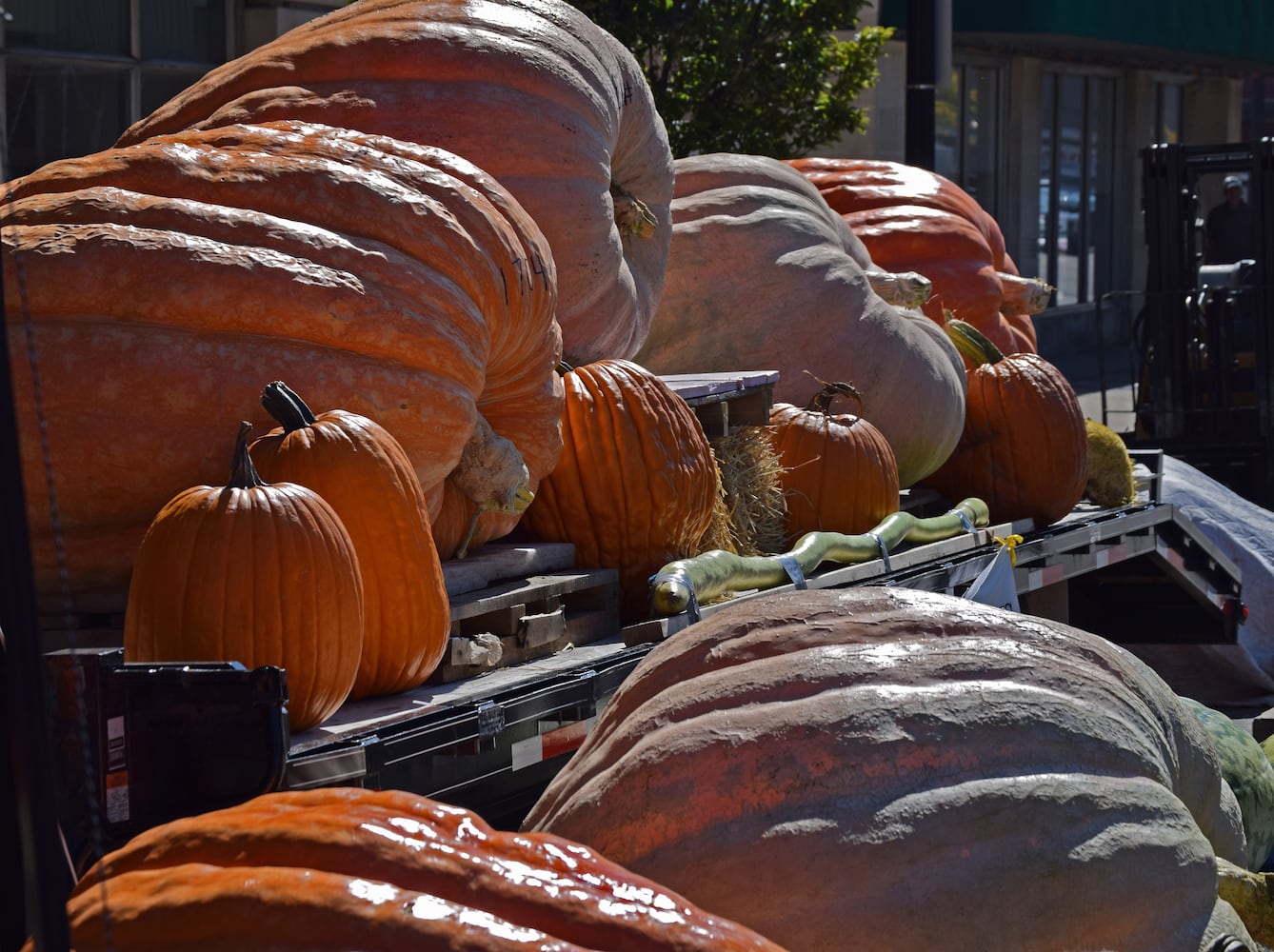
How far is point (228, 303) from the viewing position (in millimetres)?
3244

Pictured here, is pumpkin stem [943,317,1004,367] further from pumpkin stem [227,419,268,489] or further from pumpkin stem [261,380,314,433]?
pumpkin stem [227,419,268,489]

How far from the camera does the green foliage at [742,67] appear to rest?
10086 millimetres

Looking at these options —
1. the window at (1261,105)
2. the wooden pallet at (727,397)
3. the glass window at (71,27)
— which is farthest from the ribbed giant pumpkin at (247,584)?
the window at (1261,105)

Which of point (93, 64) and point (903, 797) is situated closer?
point (903, 797)

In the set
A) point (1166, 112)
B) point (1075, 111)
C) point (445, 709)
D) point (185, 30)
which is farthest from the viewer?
point (1166, 112)

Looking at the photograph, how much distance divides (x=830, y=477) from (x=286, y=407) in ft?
8.34

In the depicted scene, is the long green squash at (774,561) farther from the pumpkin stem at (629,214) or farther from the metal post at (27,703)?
the metal post at (27,703)

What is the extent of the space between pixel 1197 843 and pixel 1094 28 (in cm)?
1697

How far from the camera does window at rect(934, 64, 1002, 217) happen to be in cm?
1941

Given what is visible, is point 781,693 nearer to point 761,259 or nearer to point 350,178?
Answer: point 350,178

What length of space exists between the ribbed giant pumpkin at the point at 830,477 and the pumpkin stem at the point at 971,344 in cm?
158

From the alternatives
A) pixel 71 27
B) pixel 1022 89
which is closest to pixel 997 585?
pixel 71 27

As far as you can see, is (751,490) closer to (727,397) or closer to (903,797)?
(727,397)

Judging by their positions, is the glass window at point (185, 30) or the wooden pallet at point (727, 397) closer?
the wooden pallet at point (727, 397)
